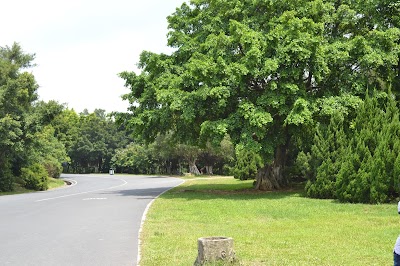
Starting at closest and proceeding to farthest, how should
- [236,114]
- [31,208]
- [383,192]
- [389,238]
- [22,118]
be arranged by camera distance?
[389,238] → [383,192] → [31,208] → [236,114] → [22,118]

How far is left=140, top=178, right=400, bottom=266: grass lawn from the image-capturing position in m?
8.02

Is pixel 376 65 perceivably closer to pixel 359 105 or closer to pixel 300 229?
pixel 359 105

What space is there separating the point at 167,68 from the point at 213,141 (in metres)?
6.70

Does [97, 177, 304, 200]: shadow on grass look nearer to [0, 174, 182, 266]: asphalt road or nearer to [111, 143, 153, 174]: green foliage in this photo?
[0, 174, 182, 266]: asphalt road

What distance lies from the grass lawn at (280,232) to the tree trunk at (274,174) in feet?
28.2

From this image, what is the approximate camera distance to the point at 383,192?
17.2 meters

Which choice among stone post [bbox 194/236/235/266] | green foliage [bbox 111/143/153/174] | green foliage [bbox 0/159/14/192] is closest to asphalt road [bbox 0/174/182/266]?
stone post [bbox 194/236/235/266]

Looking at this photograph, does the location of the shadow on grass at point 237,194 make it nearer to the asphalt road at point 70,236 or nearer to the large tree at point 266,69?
the large tree at point 266,69

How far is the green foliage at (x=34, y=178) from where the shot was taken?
35438mm

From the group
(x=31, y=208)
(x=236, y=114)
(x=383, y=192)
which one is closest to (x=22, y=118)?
(x=31, y=208)

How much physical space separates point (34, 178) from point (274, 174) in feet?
64.3

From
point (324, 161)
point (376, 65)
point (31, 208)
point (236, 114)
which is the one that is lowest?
point (31, 208)

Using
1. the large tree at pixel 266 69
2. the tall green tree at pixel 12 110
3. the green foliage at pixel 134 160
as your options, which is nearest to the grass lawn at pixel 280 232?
the large tree at pixel 266 69

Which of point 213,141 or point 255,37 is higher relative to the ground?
point 255,37
